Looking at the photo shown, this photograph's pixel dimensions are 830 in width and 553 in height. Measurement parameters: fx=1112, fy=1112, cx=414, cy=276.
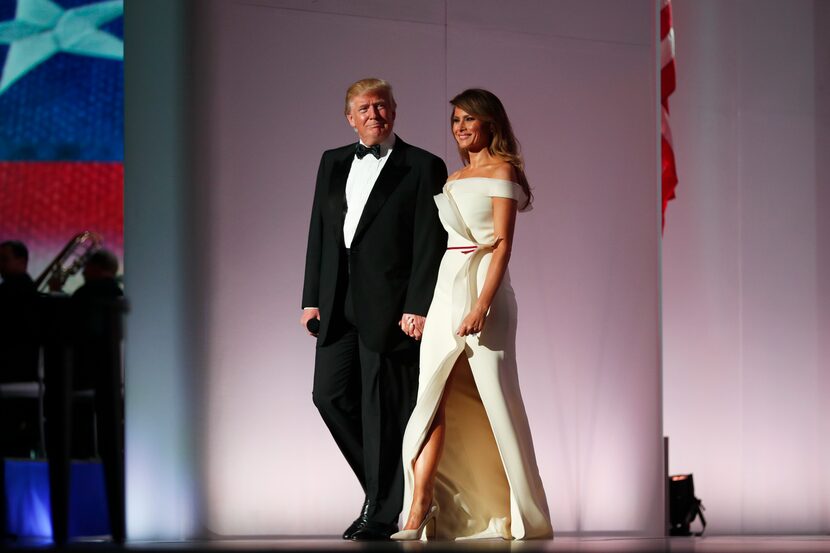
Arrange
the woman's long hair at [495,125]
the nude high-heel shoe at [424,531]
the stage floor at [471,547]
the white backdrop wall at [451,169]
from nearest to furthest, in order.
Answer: the stage floor at [471,547]
the nude high-heel shoe at [424,531]
the woman's long hair at [495,125]
the white backdrop wall at [451,169]

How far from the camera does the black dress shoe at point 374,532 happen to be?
12.7 feet

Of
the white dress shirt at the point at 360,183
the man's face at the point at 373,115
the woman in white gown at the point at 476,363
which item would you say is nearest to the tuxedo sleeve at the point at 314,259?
the white dress shirt at the point at 360,183

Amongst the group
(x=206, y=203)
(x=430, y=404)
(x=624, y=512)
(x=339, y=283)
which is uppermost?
(x=206, y=203)

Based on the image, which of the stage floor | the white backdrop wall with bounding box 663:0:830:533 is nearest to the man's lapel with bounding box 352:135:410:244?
the stage floor

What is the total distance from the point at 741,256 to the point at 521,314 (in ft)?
6.08

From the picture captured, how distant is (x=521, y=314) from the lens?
5.42m

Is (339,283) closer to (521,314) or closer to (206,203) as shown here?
(206,203)

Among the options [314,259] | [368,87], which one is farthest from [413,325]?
[368,87]

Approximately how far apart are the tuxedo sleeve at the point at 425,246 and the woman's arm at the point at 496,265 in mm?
216

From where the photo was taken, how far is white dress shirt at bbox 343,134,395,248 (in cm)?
407

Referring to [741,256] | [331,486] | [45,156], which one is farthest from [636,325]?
[45,156]

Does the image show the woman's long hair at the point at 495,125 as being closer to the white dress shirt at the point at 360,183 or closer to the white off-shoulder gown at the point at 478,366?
the white off-shoulder gown at the point at 478,366

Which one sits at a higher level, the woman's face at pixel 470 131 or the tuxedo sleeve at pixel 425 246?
→ the woman's face at pixel 470 131

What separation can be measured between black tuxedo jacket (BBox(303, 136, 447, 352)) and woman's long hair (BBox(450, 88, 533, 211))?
9.8 inches
